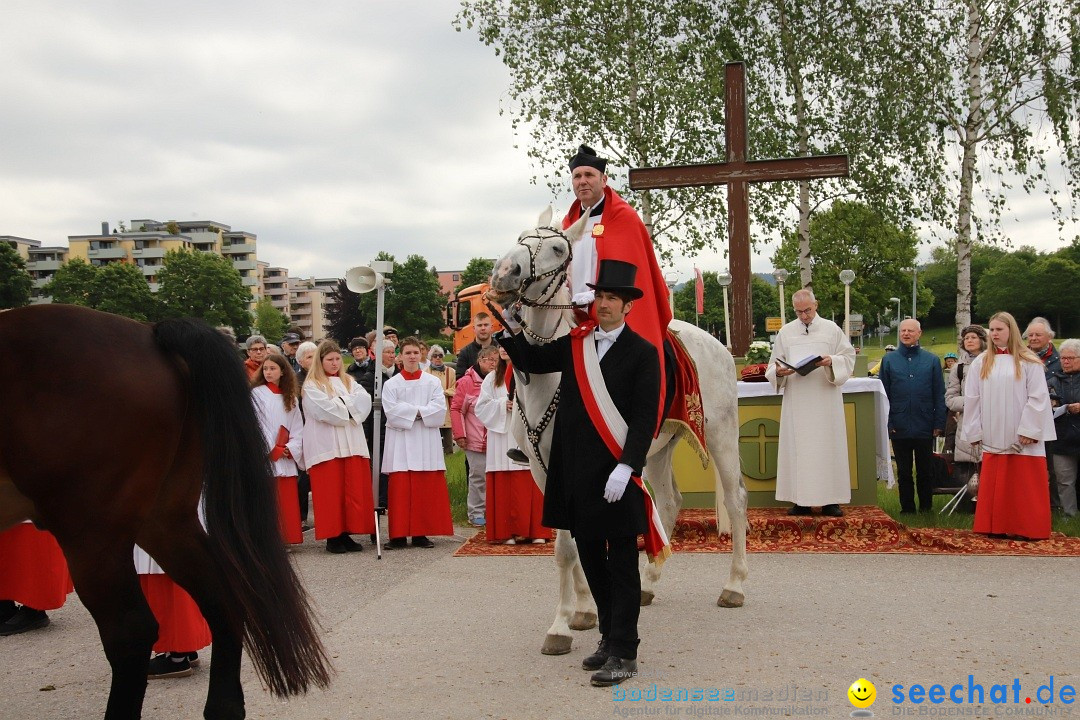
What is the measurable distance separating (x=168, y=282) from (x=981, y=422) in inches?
3121

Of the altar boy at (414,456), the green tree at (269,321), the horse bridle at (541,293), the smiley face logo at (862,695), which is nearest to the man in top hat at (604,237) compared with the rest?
the horse bridle at (541,293)

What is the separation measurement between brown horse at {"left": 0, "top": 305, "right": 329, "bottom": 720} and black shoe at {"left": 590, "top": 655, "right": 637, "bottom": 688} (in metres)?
1.34

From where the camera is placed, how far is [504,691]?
14.6 feet

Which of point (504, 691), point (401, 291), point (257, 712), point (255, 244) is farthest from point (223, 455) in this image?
point (255, 244)

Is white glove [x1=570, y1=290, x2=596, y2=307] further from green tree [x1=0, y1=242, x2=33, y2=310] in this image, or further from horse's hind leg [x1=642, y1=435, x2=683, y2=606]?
green tree [x1=0, y1=242, x2=33, y2=310]

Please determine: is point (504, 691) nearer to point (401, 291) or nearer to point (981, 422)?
point (981, 422)

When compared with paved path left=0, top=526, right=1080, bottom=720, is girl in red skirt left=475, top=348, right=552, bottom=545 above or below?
above

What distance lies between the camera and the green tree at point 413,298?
74938 mm

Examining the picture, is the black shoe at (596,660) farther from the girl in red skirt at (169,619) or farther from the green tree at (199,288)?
the green tree at (199,288)

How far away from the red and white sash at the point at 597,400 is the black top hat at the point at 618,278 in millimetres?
231

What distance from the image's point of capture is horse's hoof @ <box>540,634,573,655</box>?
505 centimetres

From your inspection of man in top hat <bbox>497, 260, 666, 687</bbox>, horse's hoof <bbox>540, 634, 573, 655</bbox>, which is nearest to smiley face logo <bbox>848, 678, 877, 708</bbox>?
man in top hat <bbox>497, 260, 666, 687</bbox>

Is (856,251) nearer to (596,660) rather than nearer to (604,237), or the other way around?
(604,237)

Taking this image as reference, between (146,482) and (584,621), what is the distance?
2.78 meters
